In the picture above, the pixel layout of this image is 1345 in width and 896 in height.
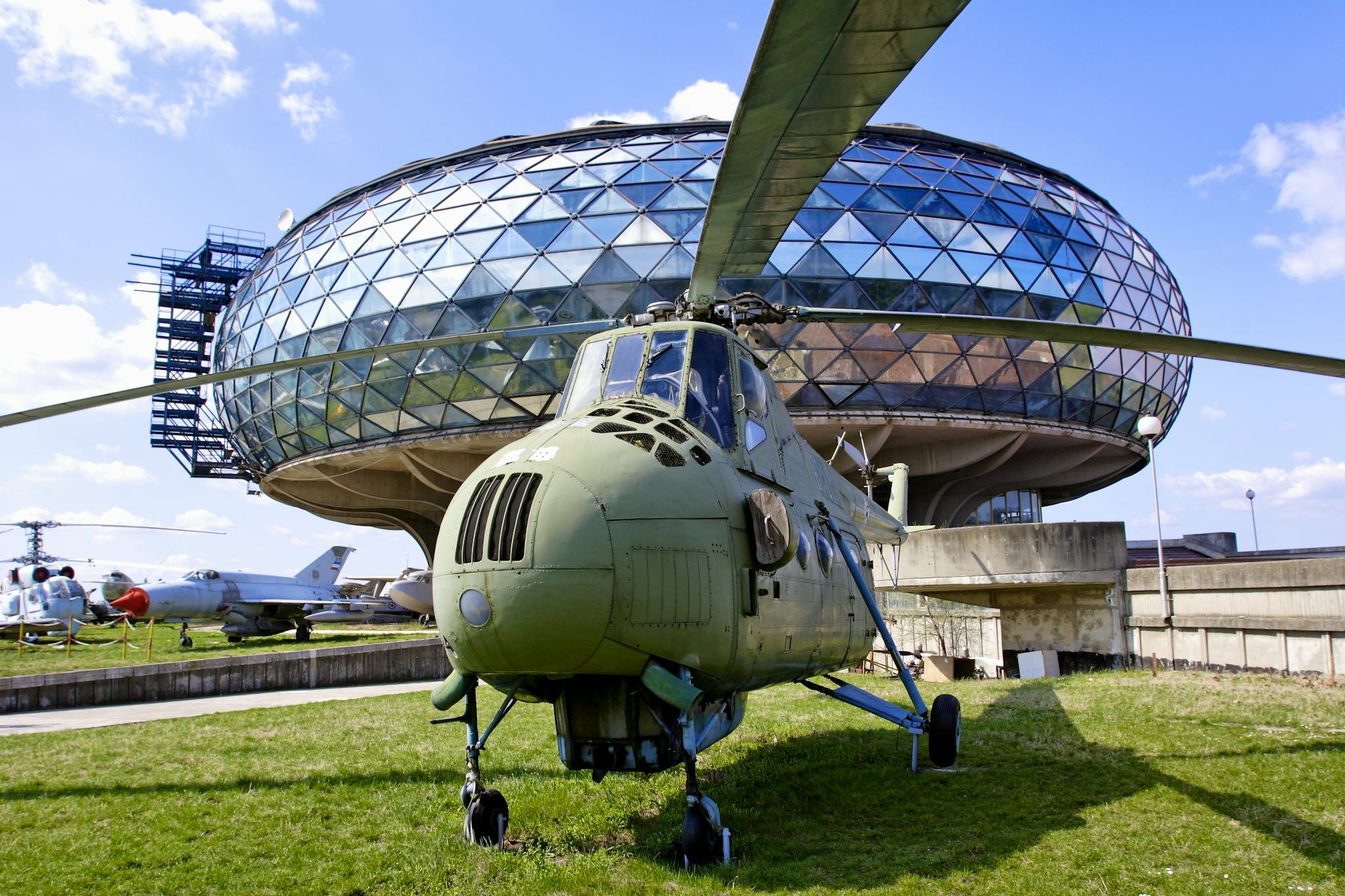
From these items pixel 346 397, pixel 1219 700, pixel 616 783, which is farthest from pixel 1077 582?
pixel 346 397

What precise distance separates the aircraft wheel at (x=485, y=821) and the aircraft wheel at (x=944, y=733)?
4066mm

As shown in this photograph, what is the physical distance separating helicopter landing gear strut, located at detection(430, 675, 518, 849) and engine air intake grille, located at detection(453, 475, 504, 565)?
134 centimetres

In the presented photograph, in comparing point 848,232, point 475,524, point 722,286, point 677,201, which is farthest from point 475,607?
point 677,201

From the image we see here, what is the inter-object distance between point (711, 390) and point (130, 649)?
88.8 feet

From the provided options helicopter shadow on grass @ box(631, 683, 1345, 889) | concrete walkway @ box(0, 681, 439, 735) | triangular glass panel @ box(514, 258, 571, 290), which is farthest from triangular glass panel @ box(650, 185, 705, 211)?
helicopter shadow on grass @ box(631, 683, 1345, 889)

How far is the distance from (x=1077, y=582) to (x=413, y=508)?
101 feet

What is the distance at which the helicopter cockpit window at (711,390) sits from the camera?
636 cm

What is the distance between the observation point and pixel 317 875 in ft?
18.3

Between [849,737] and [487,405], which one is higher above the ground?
[487,405]

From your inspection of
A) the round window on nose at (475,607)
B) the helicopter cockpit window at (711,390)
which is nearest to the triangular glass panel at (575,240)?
the helicopter cockpit window at (711,390)

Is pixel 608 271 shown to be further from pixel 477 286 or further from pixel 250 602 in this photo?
pixel 250 602

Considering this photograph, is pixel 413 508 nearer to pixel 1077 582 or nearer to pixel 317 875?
pixel 1077 582

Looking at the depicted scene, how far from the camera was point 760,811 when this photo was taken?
6988 mm

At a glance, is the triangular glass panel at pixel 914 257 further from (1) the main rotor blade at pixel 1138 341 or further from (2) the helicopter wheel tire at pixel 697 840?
(2) the helicopter wheel tire at pixel 697 840
